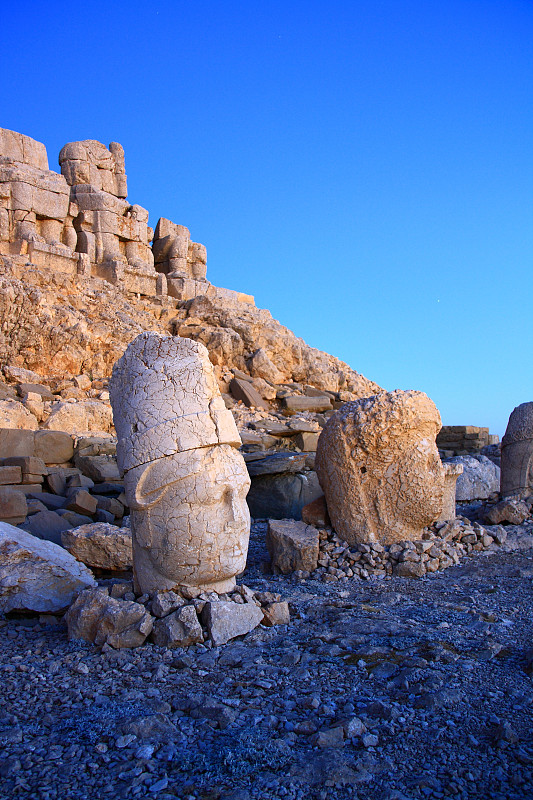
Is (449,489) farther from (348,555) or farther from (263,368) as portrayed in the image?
(263,368)

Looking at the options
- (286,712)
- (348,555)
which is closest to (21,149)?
(348,555)

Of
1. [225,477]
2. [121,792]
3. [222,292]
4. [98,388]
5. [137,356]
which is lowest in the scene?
[121,792]

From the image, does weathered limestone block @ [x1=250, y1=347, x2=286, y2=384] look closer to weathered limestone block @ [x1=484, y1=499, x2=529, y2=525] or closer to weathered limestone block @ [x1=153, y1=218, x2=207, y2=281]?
weathered limestone block @ [x1=153, y1=218, x2=207, y2=281]

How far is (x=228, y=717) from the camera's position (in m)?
2.37

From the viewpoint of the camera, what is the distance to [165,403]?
358cm

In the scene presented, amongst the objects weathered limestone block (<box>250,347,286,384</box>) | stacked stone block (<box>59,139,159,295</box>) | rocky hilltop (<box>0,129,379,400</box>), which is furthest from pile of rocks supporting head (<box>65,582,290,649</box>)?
stacked stone block (<box>59,139,159,295</box>)

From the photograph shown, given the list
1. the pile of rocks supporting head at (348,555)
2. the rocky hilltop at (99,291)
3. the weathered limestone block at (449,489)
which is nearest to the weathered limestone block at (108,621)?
the pile of rocks supporting head at (348,555)

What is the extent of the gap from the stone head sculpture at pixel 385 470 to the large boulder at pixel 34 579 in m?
2.38

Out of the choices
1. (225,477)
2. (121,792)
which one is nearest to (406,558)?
(225,477)

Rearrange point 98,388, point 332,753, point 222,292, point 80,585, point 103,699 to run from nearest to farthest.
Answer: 1. point 332,753
2. point 103,699
3. point 80,585
4. point 98,388
5. point 222,292

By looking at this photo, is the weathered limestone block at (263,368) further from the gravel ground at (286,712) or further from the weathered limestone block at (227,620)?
the weathered limestone block at (227,620)

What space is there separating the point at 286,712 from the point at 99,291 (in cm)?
1472

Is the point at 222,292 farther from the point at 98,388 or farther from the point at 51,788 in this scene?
the point at 51,788

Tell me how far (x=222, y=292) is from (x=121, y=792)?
18621 millimetres
